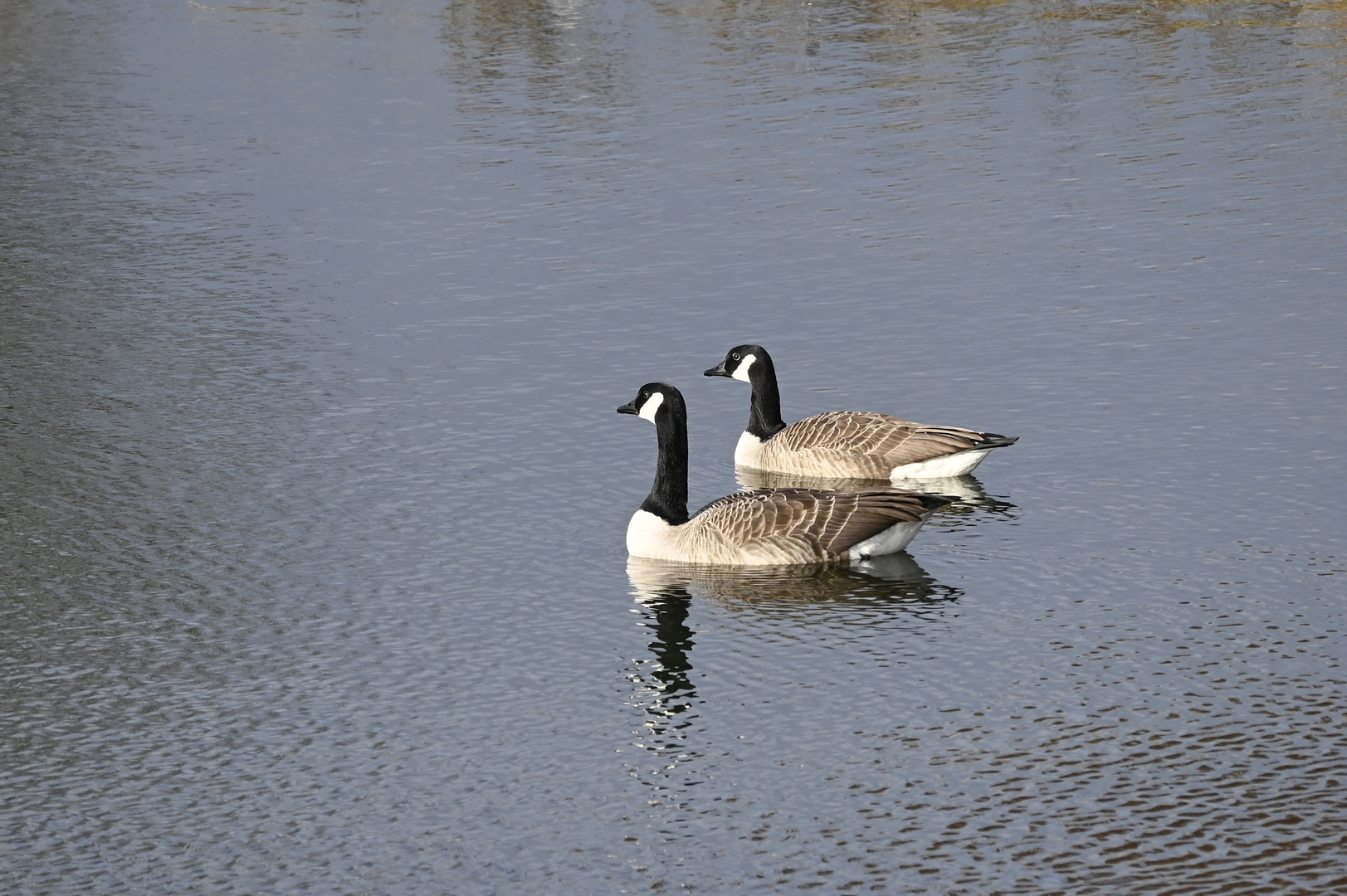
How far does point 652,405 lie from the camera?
16422 millimetres

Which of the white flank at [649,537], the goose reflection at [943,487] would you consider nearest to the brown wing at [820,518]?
the white flank at [649,537]

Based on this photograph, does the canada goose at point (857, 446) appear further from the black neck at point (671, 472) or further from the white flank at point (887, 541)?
the black neck at point (671, 472)

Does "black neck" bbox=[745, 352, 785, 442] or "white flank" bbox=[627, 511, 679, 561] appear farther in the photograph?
"black neck" bbox=[745, 352, 785, 442]

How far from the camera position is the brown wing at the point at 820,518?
1531 centimetres

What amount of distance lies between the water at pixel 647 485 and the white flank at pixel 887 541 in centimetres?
22

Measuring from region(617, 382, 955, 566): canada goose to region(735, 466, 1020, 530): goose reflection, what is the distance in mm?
1122

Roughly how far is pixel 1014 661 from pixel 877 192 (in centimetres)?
1693

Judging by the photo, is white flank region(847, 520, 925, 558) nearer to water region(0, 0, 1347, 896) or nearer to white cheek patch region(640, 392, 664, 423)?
water region(0, 0, 1347, 896)

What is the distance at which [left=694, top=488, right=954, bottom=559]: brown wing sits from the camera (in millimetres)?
15312

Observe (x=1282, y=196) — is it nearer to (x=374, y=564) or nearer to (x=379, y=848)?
(x=374, y=564)

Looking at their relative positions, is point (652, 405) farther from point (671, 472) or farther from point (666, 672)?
point (666, 672)

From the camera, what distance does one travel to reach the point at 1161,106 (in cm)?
3438

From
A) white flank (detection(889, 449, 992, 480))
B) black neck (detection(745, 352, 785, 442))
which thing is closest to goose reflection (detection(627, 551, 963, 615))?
white flank (detection(889, 449, 992, 480))

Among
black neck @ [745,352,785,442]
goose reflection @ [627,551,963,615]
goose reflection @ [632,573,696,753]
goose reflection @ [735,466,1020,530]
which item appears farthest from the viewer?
black neck @ [745,352,785,442]
